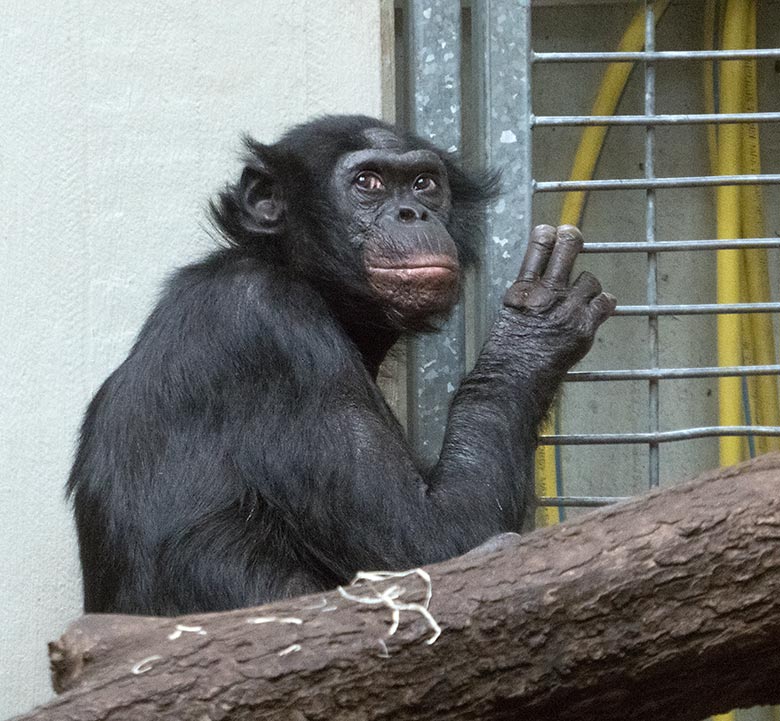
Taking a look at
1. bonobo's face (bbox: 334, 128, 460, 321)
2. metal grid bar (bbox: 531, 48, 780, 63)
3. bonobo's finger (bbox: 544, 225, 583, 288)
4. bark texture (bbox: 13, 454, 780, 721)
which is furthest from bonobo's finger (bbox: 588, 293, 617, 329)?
bark texture (bbox: 13, 454, 780, 721)

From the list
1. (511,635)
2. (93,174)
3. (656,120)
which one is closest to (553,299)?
(656,120)

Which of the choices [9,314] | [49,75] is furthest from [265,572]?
[49,75]

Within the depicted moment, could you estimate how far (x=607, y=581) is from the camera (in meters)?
2.23

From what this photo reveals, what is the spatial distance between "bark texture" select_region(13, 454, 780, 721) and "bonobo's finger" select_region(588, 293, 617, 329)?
158 centimetres

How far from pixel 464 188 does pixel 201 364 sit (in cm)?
111

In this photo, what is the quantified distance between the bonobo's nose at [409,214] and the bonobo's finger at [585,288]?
50 cm

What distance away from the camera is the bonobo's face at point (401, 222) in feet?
12.2

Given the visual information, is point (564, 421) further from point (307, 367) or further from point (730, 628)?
point (730, 628)

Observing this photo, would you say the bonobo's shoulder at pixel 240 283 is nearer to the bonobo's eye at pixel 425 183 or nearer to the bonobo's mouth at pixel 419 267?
the bonobo's mouth at pixel 419 267

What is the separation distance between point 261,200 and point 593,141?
149cm

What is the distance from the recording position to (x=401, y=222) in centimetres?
380

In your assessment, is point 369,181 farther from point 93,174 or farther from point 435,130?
point 93,174

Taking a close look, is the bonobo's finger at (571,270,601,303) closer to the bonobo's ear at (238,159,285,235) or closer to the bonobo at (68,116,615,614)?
the bonobo at (68,116,615,614)

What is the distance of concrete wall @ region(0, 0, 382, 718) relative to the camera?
4.07m
